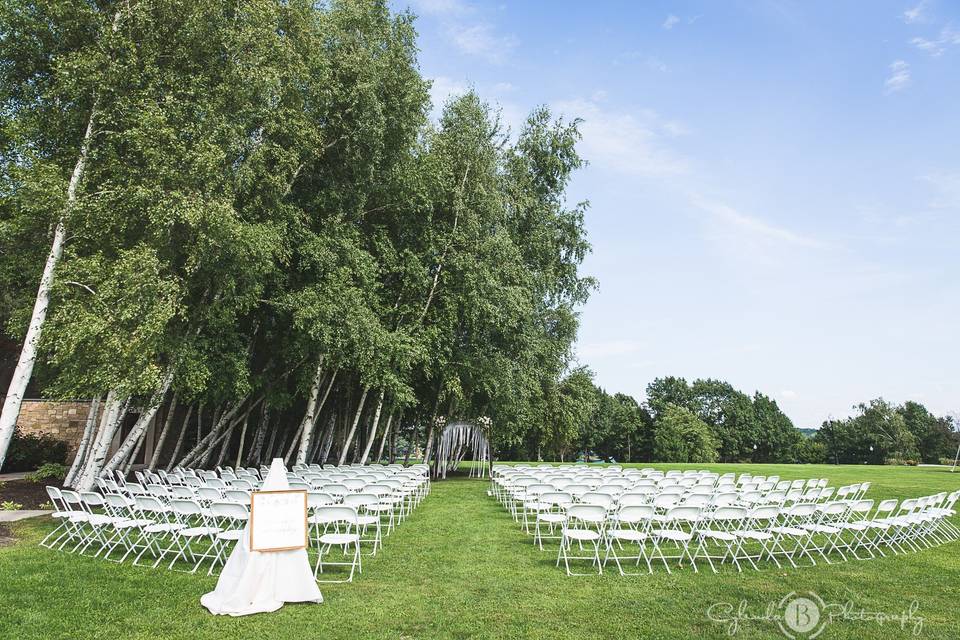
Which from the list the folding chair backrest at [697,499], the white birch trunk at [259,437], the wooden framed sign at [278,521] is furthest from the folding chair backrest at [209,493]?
the white birch trunk at [259,437]

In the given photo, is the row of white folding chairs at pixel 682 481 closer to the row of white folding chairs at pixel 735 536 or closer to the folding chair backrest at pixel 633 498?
the row of white folding chairs at pixel 735 536

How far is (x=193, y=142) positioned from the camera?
10.6 meters

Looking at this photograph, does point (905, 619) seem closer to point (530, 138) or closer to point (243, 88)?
point (243, 88)

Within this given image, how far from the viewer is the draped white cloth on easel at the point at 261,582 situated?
518 centimetres

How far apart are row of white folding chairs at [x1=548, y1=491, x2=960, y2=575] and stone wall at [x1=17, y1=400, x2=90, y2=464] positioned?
58.3 ft

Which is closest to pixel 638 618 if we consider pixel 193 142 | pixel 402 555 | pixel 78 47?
pixel 402 555

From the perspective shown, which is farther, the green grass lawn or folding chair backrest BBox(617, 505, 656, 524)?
folding chair backrest BBox(617, 505, 656, 524)

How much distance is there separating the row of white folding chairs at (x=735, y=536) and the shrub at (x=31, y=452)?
16577mm

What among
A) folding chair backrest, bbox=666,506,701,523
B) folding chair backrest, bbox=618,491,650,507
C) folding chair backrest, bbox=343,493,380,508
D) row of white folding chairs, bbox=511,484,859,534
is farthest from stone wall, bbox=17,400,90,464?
folding chair backrest, bbox=666,506,701,523

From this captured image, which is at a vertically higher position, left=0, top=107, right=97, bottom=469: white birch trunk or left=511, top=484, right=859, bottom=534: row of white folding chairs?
left=0, top=107, right=97, bottom=469: white birch trunk

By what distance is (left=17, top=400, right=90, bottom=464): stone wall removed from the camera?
62.6 ft

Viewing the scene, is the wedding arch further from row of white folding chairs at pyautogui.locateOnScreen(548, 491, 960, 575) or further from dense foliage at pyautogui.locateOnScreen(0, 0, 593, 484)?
row of white folding chairs at pyautogui.locateOnScreen(548, 491, 960, 575)

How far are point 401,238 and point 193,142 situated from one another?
7.91 m

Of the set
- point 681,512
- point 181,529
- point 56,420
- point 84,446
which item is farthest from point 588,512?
point 56,420
